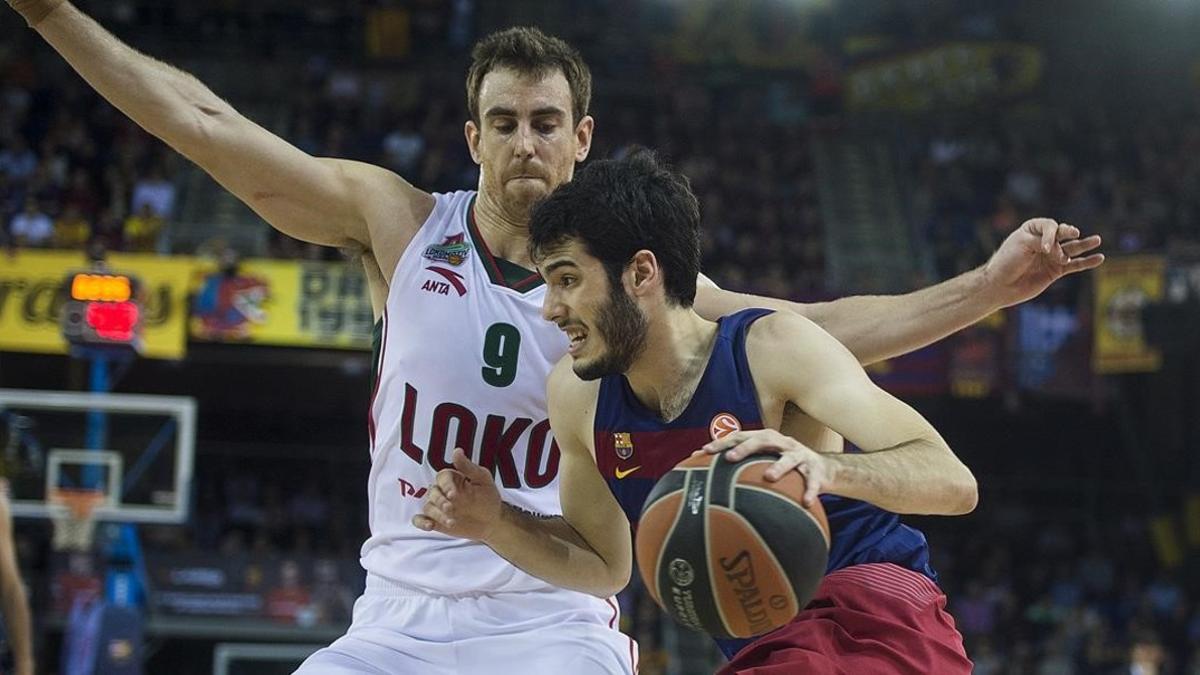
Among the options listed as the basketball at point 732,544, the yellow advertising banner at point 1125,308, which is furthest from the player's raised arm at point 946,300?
the yellow advertising banner at point 1125,308

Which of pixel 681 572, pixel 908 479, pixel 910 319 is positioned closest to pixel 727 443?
pixel 681 572

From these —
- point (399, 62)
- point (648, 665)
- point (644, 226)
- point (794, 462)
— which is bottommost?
point (648, 665)

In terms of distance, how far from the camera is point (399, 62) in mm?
25344

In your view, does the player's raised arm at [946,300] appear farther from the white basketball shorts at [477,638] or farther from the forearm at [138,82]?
the forearm at [138,82]

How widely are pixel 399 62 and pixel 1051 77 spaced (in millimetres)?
11355

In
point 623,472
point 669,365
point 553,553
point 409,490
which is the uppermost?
point 669,365

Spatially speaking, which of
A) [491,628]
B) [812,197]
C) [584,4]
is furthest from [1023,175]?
[491,628]

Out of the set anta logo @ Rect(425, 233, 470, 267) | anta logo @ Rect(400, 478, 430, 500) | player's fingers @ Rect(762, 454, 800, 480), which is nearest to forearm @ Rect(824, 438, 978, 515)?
player's fingers @ Rect(762, 454, 800, 480)

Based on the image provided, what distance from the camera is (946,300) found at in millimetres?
4758

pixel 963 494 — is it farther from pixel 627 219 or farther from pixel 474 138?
pixel 474 138

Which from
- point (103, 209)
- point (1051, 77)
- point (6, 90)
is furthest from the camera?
point (1051, 77)

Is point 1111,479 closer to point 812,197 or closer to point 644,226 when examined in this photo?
point 812,197

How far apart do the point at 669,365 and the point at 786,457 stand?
956mm

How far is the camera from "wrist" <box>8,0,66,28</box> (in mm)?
4035
